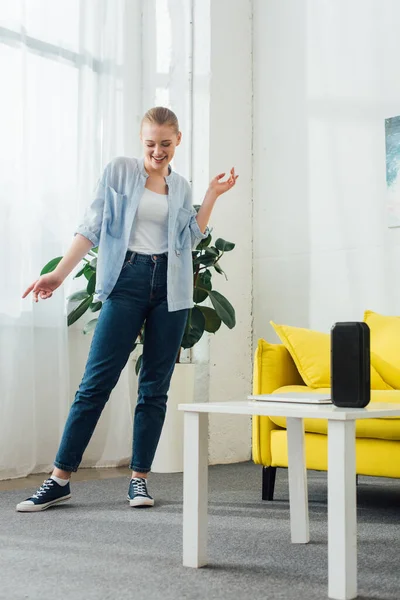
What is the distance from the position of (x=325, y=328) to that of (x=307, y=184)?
753mm

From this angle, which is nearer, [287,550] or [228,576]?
[228,576]

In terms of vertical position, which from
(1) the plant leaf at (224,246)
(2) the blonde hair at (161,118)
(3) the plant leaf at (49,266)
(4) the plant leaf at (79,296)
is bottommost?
(4) the plant leaf at (79,296)

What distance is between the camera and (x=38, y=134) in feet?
11.4

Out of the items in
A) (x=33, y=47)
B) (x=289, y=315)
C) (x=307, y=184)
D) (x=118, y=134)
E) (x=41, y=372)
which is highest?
(x=33, y=47)

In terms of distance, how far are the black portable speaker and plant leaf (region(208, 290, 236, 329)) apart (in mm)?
1858

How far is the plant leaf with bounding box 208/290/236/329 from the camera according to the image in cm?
342

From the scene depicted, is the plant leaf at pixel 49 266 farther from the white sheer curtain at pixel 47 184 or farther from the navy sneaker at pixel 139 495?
the navy sneaker at pixel 139 495

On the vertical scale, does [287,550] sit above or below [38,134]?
below

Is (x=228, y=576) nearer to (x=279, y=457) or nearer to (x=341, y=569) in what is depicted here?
(x=341, y=569)

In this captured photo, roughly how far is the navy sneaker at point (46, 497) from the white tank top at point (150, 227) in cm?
80

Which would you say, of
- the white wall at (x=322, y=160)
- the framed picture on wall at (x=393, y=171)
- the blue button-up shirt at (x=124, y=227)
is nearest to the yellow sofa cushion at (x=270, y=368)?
the blue button-up shirt at (x=124, y=227)

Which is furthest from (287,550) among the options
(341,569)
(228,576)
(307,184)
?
(307,184)

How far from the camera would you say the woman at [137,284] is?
2402 mm

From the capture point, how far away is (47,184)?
137 inches
